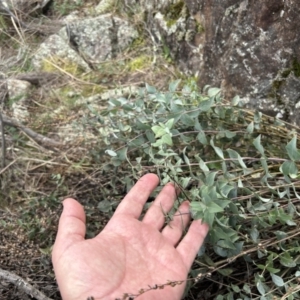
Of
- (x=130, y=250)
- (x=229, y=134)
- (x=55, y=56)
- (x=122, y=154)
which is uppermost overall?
(x=229, y=134)

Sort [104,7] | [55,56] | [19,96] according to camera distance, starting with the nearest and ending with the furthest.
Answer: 1. [19,96]
2. [55,56]
3. [104,7]

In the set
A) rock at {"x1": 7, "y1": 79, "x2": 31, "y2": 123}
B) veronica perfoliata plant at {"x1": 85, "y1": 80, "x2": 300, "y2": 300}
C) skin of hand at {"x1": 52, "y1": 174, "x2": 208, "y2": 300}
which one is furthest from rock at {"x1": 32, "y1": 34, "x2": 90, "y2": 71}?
skin of hand at {"x1": 52, "y1": 174, "x2": 208, "y2": 300}

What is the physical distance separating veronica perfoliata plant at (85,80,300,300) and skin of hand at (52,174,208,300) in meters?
0.07

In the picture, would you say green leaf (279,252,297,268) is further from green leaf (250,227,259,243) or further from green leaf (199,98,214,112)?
green leaf (199,98,214,112)

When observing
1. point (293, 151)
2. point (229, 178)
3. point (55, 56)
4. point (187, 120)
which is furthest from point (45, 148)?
point (293, 151)

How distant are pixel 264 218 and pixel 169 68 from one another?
173 centimetres

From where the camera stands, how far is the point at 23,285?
1722 mm

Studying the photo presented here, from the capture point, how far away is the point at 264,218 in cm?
159

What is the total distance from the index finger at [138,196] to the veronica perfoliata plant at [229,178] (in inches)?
1.8

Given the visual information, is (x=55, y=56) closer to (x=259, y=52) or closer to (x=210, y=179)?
(x=259, y=52)

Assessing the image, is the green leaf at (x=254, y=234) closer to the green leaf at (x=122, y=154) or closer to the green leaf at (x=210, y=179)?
the green leaf at (x=210, y=179)

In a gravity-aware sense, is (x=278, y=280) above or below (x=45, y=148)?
above

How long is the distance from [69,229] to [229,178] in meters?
0.55

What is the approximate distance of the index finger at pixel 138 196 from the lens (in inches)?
66.7
